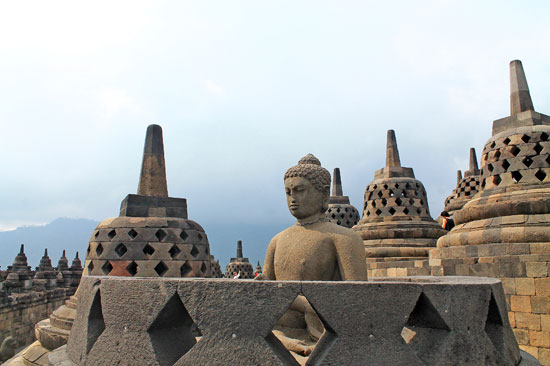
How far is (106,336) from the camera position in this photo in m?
2.67

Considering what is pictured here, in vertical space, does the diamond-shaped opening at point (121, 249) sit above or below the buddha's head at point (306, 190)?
below

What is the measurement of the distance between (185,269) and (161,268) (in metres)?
0.37

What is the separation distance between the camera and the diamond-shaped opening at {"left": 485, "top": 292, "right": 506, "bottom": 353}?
8.68 ft

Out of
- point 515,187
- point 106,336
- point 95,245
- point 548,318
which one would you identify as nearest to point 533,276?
point 548,318

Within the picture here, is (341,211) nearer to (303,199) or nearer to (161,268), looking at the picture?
(161,268)

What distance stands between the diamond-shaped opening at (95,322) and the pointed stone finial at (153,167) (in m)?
3.90

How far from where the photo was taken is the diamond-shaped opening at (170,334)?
7.98 ft

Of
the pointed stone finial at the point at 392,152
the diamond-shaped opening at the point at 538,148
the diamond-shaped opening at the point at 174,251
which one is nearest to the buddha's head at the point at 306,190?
the diamond-shaped opening at the point at 174,251

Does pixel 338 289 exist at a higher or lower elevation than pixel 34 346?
higher

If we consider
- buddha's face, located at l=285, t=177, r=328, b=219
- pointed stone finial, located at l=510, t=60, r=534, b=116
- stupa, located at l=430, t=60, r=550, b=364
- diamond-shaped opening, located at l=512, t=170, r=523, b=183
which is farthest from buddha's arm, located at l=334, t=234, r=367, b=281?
pointed stone finial, located at l=510, t=60, r=534, b=116

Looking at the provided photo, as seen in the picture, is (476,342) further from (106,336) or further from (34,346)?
(34,346)

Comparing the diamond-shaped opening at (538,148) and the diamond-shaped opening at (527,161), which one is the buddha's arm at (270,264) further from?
the diamond-shaped opening at (538,148)

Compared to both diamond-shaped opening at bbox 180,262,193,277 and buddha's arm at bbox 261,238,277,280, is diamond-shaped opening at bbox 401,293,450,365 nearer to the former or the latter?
buddha's arm at bbox 261,238,277,280

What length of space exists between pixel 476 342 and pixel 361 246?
99 centimetres
